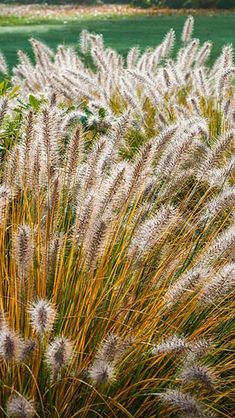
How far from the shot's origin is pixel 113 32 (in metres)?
19.8

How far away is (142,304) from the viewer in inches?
88.0

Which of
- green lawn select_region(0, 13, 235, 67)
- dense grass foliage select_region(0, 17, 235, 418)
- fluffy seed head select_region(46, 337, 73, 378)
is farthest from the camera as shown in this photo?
green lawn select_region(0, 13, 235, 67)

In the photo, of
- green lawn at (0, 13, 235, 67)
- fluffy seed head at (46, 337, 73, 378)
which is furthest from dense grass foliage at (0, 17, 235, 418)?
green lawn at (0, 13, 235, 67)

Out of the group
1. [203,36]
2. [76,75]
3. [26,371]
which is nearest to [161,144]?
[26,371]

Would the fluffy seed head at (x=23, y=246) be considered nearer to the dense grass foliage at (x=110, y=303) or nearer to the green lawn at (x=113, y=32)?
the dense grass foliage at (x=110, y=303)

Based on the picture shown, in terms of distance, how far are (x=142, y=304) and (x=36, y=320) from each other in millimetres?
768

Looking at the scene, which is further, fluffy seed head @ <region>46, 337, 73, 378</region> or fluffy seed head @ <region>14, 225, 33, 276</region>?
fluffy seed head @ <region>14, 225, 33, 276</region>

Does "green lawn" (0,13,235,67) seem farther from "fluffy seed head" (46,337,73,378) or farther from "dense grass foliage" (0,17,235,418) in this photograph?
"fluffy seed head" (46,337,73,378)

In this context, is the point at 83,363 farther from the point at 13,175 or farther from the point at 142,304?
the point at 13,175

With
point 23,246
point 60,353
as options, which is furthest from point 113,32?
point 60,353

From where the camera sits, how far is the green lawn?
16219mm

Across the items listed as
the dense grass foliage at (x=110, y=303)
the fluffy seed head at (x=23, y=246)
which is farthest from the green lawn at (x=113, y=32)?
the fluffy seed head at (x=23, y=246)

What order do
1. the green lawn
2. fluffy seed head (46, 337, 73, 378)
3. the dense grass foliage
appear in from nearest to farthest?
fluffy seed head (46, 337, 73, 378), the dense grass foliage, the green lawn

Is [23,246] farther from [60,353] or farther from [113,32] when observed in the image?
[113,32]
